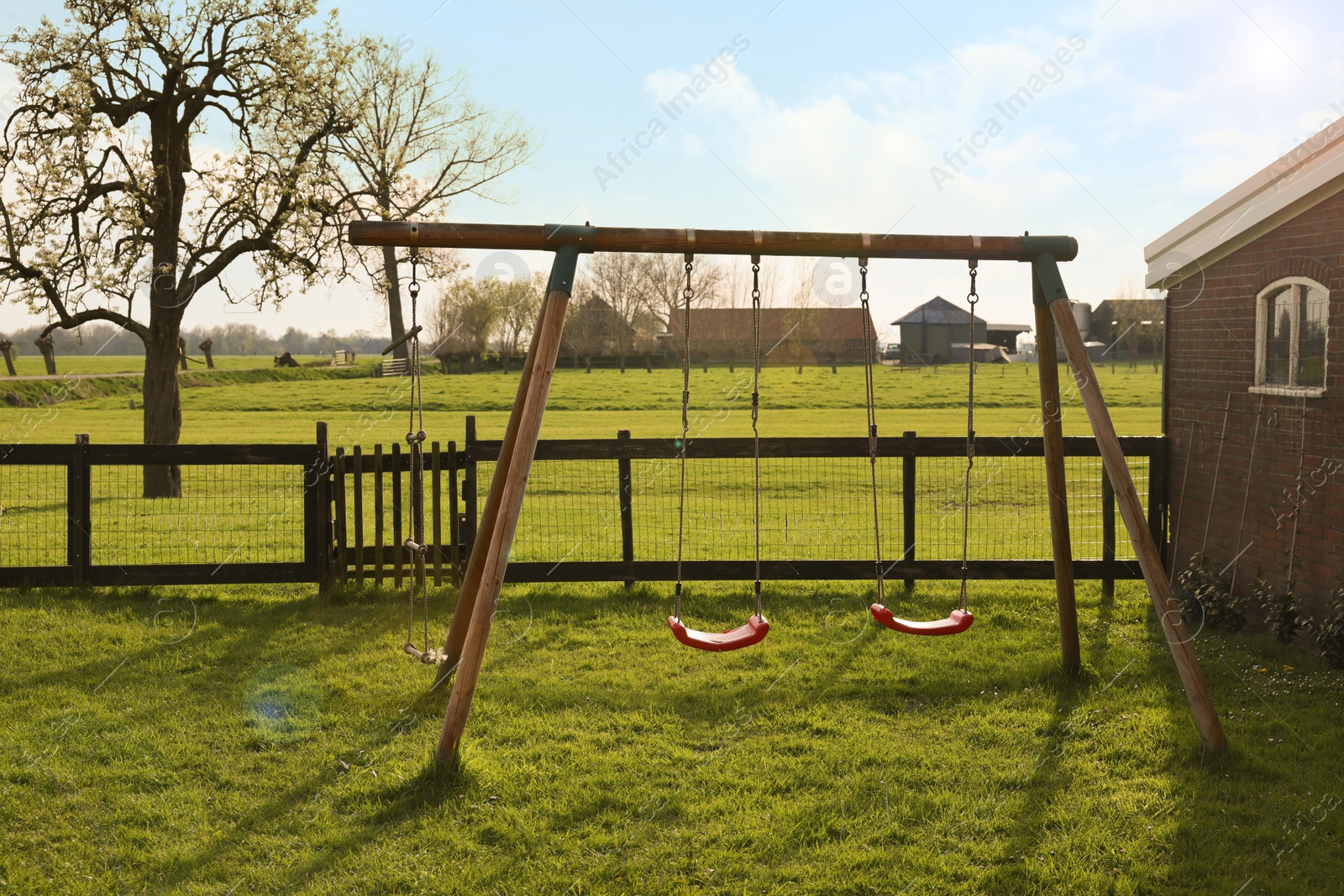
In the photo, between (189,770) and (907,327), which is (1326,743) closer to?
(189,770)

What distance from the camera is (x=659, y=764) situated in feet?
16.8

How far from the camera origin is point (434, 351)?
148 ft

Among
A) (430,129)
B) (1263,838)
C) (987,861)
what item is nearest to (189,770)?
(987,861)

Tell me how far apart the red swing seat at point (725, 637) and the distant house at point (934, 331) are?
2869 inches

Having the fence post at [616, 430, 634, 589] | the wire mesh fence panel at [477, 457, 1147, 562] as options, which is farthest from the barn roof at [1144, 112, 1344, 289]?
the fence post at [616, 430, 634, 589]

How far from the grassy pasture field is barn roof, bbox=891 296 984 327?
79.0 meters

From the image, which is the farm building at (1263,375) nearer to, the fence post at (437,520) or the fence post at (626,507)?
the fence post at (626,507)

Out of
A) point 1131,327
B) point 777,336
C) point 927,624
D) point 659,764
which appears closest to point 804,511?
point 927,624

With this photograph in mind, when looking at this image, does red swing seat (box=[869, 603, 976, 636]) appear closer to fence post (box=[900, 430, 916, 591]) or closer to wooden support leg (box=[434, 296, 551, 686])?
wooden support leg (box=[434, 296, 551, 686])

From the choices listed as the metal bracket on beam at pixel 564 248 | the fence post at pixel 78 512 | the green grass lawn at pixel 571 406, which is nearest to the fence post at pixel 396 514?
the fence post at pixel 78 512

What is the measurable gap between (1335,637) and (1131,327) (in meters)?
61.1

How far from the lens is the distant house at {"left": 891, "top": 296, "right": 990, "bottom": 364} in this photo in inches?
3194

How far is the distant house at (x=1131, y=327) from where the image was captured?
2493 inches

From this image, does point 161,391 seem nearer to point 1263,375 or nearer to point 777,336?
point 1263,375
